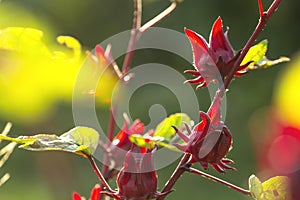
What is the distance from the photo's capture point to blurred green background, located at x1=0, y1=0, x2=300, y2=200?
9.11 feet

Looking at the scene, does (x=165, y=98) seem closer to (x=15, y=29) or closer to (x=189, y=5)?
(x=189, y=5)

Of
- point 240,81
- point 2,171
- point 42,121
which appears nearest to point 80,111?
point 42,121

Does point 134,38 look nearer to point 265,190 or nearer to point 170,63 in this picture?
point 265,190

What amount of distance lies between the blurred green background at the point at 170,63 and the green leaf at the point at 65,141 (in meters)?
2.05

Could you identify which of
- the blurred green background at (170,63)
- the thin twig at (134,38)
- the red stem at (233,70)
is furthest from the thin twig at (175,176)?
the blurred green background at (170,63)

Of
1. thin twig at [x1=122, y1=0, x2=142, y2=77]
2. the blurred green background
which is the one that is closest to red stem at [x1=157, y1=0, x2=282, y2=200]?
thin twig at [x1=122, y1=0, x2=142, y2=77]

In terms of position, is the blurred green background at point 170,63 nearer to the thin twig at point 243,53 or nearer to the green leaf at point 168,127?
the green leaf at point 168,127

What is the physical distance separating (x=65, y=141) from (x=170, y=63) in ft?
9.85

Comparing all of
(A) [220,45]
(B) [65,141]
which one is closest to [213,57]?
(A) [220,45]

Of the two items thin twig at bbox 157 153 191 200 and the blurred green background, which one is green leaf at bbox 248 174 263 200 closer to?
thin twig at bbox 157 153 191 200

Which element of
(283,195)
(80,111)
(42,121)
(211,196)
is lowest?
(211,196)

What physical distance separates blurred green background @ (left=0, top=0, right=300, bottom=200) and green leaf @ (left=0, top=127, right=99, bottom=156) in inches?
80.6

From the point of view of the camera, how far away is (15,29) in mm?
538

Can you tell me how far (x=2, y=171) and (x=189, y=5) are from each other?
1304 millimetres
